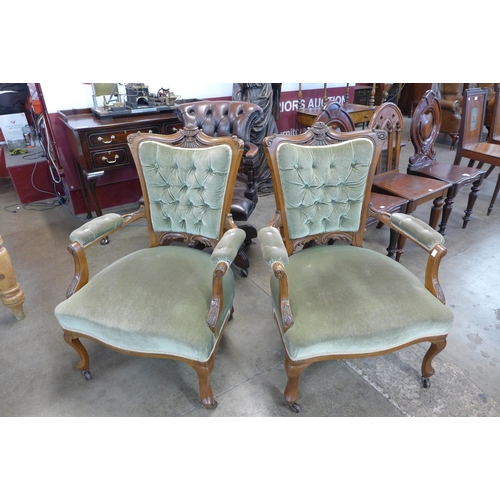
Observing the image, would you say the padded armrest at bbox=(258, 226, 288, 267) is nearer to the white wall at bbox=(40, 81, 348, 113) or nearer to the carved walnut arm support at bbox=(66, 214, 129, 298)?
the carved walnut arm support at bbox=(66, 214, 129, 298)

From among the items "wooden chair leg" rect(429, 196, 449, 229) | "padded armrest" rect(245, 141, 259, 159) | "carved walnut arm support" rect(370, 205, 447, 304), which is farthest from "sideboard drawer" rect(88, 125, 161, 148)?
"wooden chair leg" rect(429, 196, 449, 229)

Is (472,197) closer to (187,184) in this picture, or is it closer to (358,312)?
(358,312)

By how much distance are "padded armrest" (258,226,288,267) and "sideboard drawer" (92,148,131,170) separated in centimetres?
181

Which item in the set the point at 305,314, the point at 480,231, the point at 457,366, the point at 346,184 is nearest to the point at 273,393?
the point at 305,314

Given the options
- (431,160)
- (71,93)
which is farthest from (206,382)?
(71,93)

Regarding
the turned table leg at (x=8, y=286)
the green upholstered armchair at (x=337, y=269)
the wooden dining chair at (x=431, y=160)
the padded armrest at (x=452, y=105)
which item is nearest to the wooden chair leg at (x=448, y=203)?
the wooden dining chair at (x=431, y=160)

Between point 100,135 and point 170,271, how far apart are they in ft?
5.51

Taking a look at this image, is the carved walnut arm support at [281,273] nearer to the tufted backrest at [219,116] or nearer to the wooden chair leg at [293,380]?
the wooden chair leg at [293,380]

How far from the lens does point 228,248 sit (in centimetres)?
140

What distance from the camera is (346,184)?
67.6 inches

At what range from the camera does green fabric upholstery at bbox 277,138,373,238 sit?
5.45 feet

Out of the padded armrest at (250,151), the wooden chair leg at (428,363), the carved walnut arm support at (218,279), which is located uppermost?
the padded armrest at (250,151)

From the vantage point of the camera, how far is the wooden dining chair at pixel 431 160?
8.52ft

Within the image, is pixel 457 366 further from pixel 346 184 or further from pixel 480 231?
pixel 480 231
